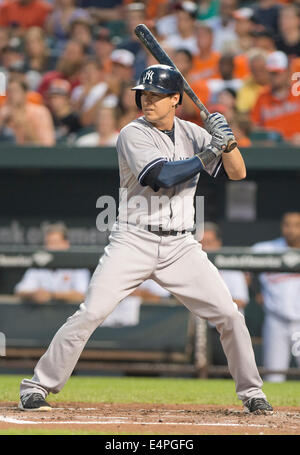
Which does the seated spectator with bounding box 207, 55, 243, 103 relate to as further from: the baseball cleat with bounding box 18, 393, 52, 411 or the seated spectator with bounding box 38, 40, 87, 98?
the baseball cleat with bounding box 18, 393, 52, 411

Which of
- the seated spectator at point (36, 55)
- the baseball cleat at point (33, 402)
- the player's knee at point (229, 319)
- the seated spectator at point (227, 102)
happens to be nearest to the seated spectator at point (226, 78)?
the seated spectator at point (227, 102)

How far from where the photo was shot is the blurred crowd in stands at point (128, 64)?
8.57 m

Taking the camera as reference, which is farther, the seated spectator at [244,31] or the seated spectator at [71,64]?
the seated spectator at [71,64]

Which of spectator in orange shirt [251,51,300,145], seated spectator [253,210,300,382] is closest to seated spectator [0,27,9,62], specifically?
spectator in orange shirt [251,51,300,145]

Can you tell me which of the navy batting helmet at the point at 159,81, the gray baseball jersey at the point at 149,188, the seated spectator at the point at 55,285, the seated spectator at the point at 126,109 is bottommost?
the seated spectator at the point at 55,285

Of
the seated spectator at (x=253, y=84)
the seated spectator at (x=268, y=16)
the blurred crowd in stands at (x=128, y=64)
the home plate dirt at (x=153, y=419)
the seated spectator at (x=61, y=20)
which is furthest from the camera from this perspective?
the seated spectator at (x=61, y=20)

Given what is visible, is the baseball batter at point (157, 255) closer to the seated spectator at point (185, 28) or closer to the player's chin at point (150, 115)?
the player's chin at point (150, 115)

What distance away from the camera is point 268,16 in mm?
10172

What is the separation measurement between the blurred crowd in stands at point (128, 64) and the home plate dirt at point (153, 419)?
12.7 ft

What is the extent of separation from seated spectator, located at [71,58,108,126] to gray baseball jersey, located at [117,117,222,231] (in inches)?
182

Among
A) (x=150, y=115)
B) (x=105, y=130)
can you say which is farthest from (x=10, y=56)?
(x=150, y=115)

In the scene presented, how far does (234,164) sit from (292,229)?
3.19 meters

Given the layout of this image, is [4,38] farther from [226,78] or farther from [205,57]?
[226,78]
